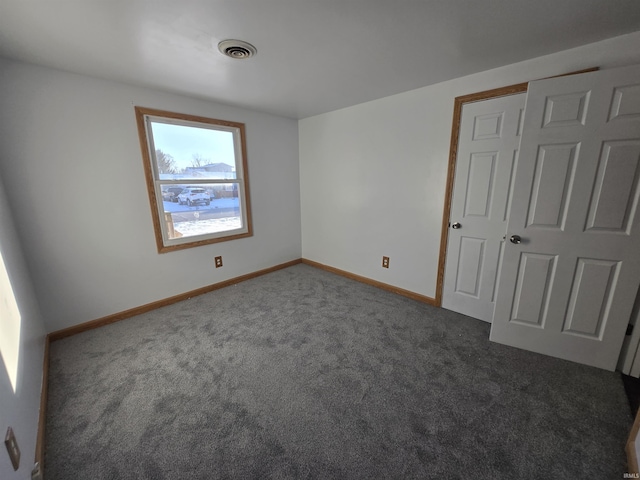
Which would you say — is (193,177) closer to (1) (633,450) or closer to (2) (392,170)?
(2) (392,170)

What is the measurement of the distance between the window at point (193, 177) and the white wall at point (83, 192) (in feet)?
0.32

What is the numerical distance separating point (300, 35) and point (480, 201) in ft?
6.51

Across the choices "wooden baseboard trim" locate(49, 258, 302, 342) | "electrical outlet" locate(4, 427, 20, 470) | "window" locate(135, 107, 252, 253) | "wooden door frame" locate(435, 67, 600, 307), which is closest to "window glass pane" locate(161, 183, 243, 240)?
"window" locate(135, 107, 252, 253)

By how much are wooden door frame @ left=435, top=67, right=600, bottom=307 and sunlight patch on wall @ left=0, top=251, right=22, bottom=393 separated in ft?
10.0

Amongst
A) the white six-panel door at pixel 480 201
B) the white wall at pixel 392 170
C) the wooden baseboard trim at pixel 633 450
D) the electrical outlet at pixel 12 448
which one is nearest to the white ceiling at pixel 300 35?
the white wall at pixel 392 170

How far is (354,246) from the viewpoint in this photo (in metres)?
3.49

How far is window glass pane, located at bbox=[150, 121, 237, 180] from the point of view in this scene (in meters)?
2.66

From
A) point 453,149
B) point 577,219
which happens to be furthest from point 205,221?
point 577,219

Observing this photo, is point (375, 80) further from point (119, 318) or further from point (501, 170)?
point (119, 318)

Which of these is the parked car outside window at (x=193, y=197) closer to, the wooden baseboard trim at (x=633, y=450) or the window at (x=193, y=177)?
the window at (x=193, y=177)

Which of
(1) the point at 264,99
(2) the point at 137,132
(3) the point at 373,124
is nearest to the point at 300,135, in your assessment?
(1) the point at 264,99

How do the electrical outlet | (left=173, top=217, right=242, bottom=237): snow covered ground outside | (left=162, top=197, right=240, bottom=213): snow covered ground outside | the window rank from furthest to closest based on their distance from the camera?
(left=173, top=217, right=242, bottom=237): snow covered ground outside → (left=162, top=197, right=240, bottom=213): snow covered ground outside → the window → the electrical outlet

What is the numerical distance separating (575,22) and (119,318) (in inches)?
165

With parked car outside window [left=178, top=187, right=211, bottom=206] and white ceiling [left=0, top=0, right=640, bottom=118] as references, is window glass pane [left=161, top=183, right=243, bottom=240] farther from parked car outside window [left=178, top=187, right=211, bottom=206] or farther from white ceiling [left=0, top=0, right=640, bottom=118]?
white ceiling [left=0, top=0, right=640, bottom=118]
